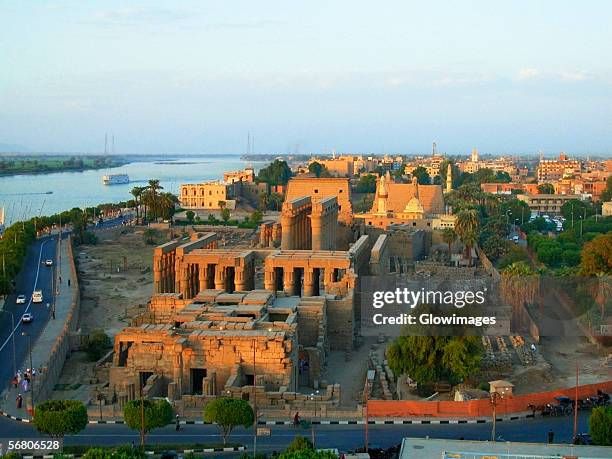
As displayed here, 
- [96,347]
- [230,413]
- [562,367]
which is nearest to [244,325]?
[230,413]

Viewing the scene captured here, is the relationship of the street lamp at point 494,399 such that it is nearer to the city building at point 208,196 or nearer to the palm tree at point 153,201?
the palm tree at point 153,201

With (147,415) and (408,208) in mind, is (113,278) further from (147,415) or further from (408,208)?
(147,415)

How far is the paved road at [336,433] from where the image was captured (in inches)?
904

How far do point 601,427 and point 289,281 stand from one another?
2012 cm

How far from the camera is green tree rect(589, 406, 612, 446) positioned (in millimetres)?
20406

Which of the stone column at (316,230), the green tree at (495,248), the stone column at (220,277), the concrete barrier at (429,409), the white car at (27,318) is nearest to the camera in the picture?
the concrete barrier at (429,409)

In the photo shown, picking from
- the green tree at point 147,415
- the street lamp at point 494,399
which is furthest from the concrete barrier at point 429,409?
the green tree at point 147,415

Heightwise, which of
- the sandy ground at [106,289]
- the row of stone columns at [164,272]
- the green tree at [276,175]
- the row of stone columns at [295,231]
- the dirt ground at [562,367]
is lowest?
the sandy ground at [106,289]

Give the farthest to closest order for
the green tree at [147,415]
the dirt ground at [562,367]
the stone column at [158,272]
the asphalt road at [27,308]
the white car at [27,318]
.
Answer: the stone column at [158,272], the white car at [27,318], the asphalt road at [27,308], the dirt ground at [562,367], the green tree at [147,415]

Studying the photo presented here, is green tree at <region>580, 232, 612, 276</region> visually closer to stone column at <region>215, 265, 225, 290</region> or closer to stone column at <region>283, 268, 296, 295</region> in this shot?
stone column at <region>283, 268, 296, 295</region>

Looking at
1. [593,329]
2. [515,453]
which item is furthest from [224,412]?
[593,329]

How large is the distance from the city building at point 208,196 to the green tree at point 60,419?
8459 centimetres

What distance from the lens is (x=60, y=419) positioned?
21.0 metres

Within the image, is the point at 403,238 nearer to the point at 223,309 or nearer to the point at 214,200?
the point at 223,309
